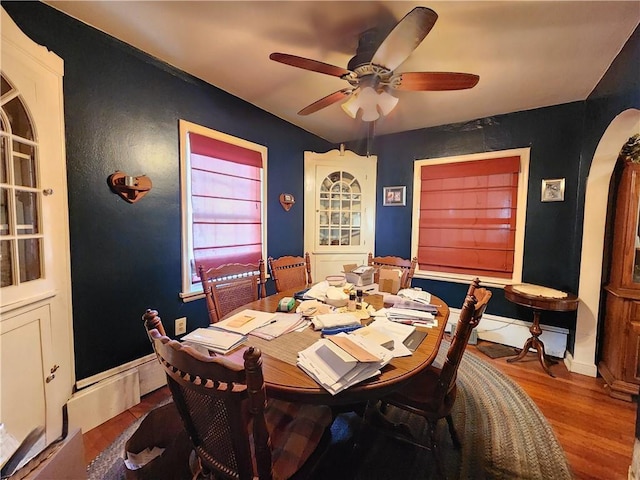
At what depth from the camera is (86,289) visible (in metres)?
1.72

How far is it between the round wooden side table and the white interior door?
1.72 m

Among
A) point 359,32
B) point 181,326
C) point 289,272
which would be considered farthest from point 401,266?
point 181,326

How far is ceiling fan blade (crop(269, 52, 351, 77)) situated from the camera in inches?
58.3

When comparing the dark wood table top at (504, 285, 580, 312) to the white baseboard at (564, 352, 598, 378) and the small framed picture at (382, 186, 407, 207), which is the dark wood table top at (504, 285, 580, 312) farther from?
the small framed picture at (382, 186, 407, 207)

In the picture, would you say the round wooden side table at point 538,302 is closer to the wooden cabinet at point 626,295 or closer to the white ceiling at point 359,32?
the wooden cabinet at point 626,295

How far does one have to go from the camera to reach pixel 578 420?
1.84 meters

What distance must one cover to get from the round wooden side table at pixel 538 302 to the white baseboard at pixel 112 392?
303cm

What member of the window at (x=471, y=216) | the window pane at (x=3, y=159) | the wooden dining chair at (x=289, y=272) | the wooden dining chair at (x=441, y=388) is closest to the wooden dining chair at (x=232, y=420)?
the wooden dining chair at (x=441, y=388)

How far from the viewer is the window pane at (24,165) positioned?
138cm

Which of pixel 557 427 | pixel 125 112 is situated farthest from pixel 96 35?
pixel 557 427

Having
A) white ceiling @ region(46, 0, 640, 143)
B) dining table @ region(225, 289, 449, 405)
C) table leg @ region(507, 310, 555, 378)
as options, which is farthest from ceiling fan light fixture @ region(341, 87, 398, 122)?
table leg @ region(507, 310, 555, 378)

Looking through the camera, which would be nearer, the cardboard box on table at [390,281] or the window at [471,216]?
the cardboard box on table at [390,281]

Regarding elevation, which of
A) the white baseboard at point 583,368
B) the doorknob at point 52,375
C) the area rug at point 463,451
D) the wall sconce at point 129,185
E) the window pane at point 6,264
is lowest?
the area rug at point 463,451

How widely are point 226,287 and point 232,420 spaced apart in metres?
1.21
